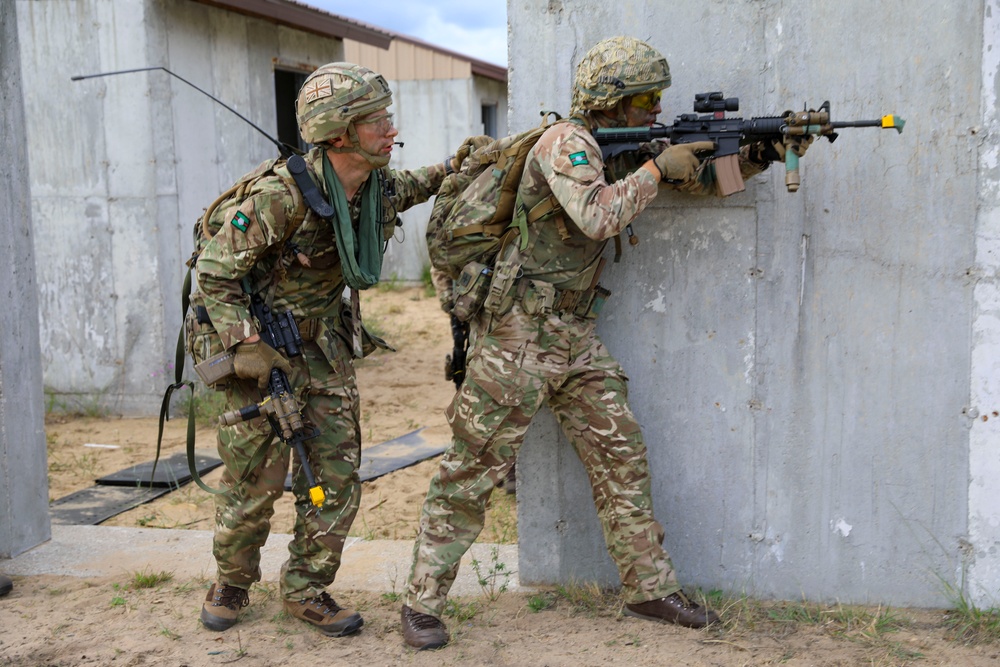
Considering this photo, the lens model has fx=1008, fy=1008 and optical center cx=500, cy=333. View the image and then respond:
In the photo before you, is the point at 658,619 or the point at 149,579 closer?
the point at 658,619

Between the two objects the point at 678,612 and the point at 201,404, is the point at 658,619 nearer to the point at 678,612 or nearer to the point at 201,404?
→ the point at 678,612

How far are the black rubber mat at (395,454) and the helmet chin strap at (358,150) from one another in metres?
2.85

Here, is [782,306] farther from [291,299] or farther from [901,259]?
[291,299]

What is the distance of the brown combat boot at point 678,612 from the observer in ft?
12.0

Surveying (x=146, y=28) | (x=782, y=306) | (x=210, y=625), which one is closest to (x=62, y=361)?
(x=146, y=28)

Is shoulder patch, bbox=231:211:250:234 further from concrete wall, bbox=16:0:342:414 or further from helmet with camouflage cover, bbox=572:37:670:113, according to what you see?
concrete wall, bbox=16:0:342:414

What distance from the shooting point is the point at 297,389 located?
3648 mm

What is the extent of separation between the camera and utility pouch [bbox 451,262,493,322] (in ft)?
12.3

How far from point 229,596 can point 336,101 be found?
74.6 inches

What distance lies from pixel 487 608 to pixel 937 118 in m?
2.50

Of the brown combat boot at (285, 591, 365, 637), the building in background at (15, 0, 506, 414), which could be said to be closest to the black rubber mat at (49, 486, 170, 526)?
the building in background at (15, 0, 506, 414)

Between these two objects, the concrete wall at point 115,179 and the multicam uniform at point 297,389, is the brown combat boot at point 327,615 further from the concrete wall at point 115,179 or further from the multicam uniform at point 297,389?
the concrete wall at point 115,179

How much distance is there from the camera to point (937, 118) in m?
3.65

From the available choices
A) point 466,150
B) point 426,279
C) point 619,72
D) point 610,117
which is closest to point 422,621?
point 466,150
